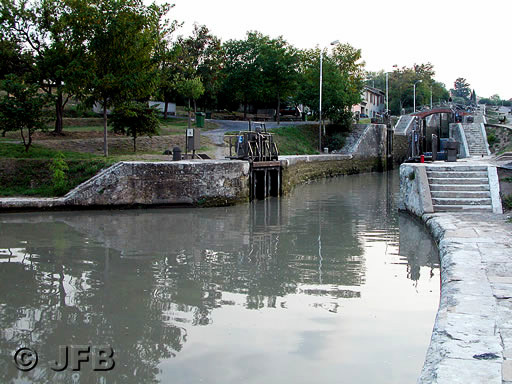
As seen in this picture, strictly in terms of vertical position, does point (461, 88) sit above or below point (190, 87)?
above

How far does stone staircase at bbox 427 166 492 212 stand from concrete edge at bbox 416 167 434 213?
19cm

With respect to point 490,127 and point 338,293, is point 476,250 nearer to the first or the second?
point 338,293

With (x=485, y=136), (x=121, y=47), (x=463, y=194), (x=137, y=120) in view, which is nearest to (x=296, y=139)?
(x=485, y=136)

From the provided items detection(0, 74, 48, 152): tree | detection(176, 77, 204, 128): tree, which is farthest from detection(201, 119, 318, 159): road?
detection(0, 74, 48, 152): tree

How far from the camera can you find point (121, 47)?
21.3 meters

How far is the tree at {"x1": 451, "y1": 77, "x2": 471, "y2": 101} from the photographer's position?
425ft

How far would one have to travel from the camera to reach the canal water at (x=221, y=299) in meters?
5.74

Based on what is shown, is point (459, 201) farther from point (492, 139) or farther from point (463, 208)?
point (492, 139)

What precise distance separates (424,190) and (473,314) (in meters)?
Result: 9.33

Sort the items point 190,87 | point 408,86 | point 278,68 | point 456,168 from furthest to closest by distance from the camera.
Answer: point 408,86 < point 278,68 < point 190,87 < point 456,168

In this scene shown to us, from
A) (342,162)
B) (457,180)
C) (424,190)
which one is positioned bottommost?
(424,190)

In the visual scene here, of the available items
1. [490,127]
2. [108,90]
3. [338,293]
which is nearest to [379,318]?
[338,293]

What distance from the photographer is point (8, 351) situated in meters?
6.14

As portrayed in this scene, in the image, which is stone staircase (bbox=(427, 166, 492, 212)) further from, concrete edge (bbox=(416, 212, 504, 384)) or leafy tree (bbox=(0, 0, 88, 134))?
leafy tree (bbox=(0, 0, 88, 134))
